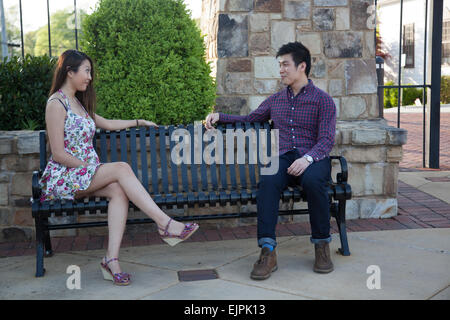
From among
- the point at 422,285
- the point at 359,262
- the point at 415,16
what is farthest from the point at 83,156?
the point at 415,16

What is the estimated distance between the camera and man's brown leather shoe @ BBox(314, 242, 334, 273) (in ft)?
10.8

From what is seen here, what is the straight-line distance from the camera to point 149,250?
3.89 metres

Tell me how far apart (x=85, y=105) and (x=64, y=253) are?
1.08 m

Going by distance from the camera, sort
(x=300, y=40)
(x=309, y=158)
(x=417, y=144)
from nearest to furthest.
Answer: (x=309, y=158) < (x=300, y=40) < (x=417, y=144)

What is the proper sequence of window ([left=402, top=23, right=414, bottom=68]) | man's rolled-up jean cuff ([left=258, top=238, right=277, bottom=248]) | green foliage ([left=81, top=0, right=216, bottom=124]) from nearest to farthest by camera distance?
1. man's rolled-up jean cuff ([left=258, top=238, right=277, bottom=248])
2. green foliage ([left=81, top=0, right=216, bottom=124])
3. window ([left=402, top=23, right=414, bottom=68])

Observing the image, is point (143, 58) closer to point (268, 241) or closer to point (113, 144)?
point (113, 144)

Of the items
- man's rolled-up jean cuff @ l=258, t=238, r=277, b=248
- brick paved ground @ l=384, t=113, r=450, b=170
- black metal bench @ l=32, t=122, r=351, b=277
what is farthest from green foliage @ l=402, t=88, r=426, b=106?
man's rolled-up jean cuff @ l=258, t=238, r=277, b=248

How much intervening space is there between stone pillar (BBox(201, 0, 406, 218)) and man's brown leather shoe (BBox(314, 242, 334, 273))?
2058 mm

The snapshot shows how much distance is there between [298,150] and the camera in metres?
3.71

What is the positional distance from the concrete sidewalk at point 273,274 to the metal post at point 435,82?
8.48 feet

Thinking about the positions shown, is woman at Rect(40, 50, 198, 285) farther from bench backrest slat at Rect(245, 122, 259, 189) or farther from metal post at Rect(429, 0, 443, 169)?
metal post at Rect(429, 0, 443, 169)

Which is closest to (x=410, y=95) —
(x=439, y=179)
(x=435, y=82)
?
(x=435, y=82)

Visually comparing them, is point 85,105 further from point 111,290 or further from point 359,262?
point 359,262

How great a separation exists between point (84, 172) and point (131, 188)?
341 mm
